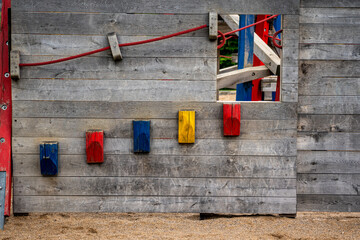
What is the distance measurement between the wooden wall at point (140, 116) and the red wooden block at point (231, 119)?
71 millimetres

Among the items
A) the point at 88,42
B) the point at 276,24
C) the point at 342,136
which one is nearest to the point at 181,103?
the point at 88,42

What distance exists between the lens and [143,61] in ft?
12.1

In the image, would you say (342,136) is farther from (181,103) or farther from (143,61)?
(143,61)

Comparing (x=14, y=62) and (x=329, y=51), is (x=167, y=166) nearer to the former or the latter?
(x=14, y=62)

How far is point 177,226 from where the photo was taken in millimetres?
3738

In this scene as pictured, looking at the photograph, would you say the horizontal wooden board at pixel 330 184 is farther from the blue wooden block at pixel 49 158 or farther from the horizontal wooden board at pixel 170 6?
the blue wooden block at pixel 49 158

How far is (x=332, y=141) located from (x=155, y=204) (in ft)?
5.29

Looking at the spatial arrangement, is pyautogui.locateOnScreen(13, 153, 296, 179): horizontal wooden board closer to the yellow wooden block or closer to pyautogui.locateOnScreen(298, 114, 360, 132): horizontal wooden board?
the yellow wooden block

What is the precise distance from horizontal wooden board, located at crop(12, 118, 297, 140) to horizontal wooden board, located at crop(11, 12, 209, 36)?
726mm

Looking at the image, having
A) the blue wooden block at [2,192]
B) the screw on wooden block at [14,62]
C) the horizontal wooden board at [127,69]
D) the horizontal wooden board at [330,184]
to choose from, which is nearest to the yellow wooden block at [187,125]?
the horizontal wooden board at [127,69]

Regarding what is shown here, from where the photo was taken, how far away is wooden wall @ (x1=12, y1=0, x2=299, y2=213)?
3656mm

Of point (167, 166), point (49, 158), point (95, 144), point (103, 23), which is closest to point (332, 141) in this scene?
point (167, 166)

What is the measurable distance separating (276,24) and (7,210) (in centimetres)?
506

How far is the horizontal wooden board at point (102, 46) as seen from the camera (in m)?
3.65
